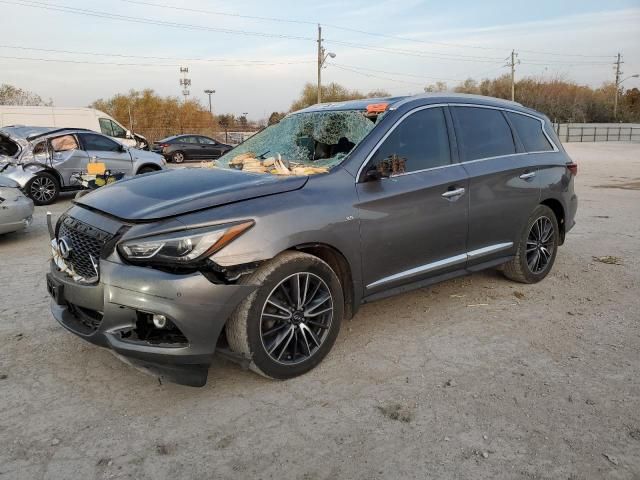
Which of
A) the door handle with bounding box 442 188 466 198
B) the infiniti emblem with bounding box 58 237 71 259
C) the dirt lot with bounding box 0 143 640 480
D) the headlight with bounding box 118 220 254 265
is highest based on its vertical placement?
the door handle with bounding box 442 188 466 198

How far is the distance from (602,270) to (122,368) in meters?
4.99

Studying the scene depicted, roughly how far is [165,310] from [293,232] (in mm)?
873

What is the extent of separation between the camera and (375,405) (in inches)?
125

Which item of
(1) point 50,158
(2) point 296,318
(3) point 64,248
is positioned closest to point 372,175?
(2) point 296,318

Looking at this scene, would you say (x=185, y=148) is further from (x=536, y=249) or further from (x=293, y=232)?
(x=293, y=232)

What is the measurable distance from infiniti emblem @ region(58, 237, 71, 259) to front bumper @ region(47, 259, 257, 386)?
428 millimetres

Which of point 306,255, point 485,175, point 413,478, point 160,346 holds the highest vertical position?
point 485,175

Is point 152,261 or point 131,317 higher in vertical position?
point 152,261

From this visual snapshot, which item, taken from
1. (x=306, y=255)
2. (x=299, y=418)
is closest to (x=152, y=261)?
(x=306, y=255)

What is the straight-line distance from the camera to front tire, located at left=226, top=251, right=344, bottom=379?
3193 millimetres

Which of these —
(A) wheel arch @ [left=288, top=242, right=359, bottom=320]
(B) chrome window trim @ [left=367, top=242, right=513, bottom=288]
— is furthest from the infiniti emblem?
(B) chrome window trim @ [left=367, top=242, right=513, bottom=288]

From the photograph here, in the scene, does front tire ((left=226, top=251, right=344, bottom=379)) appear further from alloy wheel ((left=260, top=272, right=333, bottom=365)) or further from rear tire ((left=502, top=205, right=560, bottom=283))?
rear tire ((left=502, top=205, right=560, bottom=283))

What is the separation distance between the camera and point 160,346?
3.04 meters

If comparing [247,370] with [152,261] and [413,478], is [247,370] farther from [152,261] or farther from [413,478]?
[413,478]
